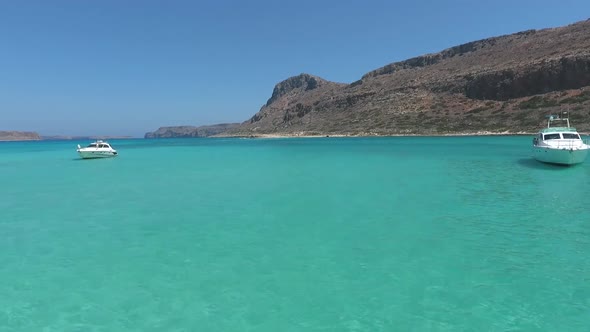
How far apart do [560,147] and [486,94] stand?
87676mm

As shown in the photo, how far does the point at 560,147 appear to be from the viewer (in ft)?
105

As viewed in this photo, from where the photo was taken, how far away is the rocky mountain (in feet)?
312

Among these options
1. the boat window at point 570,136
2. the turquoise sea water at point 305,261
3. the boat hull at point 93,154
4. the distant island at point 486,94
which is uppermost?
the distant island at point 486,94

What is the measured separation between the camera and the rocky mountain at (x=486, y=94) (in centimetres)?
9503

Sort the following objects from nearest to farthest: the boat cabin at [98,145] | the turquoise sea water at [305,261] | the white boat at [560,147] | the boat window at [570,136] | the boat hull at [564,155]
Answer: the turquoise sea water at [305,261], the boat hull at [564,155], the white boat at [560,147], the boat window at [570,136], the boat cabin at [98,145]

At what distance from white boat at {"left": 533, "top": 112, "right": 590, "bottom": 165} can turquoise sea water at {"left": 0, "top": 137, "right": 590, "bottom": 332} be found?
8.19m

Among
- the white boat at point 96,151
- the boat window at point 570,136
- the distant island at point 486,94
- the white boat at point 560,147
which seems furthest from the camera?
the distant island at point 486,94

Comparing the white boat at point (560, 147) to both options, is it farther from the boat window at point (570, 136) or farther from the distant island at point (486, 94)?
the distant island at point (486, 94)

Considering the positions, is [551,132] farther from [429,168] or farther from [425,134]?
[425,134]

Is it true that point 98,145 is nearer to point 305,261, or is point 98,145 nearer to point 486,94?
point 305,261

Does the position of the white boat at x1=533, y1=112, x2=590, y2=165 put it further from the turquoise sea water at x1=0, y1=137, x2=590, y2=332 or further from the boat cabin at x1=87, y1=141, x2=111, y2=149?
the boat cabin at x1=87, y1=141, x2=111, y2=149

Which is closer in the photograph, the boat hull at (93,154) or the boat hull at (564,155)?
the boat hull at (564,155)

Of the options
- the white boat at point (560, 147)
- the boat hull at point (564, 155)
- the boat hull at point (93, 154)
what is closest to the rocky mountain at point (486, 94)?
the white boat at point (560, 147)

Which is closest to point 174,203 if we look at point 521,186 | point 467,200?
point 467,200
